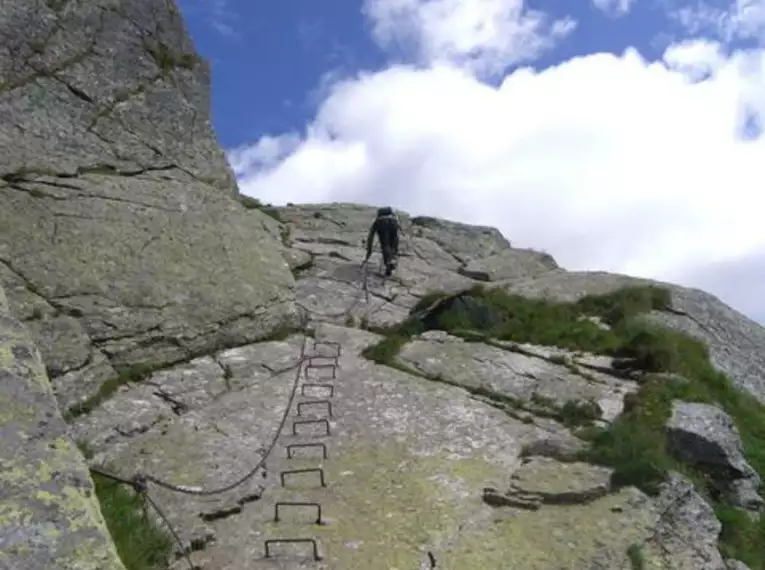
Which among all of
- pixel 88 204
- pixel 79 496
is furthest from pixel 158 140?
pixel 79 496

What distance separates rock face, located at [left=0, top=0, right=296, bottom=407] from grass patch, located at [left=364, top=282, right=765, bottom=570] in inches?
144

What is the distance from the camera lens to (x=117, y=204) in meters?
19.7

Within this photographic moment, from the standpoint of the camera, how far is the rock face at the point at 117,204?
1659 cm

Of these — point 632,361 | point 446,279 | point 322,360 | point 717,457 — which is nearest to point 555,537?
point 717,457

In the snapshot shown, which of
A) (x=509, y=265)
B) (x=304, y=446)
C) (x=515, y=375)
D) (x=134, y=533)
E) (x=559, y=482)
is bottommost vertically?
A: (x=134, y=533)

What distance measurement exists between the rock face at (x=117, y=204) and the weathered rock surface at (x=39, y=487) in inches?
340

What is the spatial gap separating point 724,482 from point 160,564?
30.1ft

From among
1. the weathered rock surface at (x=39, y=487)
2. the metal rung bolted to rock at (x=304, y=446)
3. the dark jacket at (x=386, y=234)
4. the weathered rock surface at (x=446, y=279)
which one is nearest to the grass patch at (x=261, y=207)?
the weathered rock surface at (x=446, y=279)

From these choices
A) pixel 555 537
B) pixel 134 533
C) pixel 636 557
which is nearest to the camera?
pixel 134 533

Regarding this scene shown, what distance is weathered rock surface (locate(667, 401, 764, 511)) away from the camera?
46.7 feet

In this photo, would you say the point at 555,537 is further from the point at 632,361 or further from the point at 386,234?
the point at 386,234

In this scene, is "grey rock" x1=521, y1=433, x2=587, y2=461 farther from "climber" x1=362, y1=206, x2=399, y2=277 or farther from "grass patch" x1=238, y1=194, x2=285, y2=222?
"grass patch" x1=238, y1=194, x2=285, y2=222

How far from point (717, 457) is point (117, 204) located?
1340 centimetres

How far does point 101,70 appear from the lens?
76.4 ft
